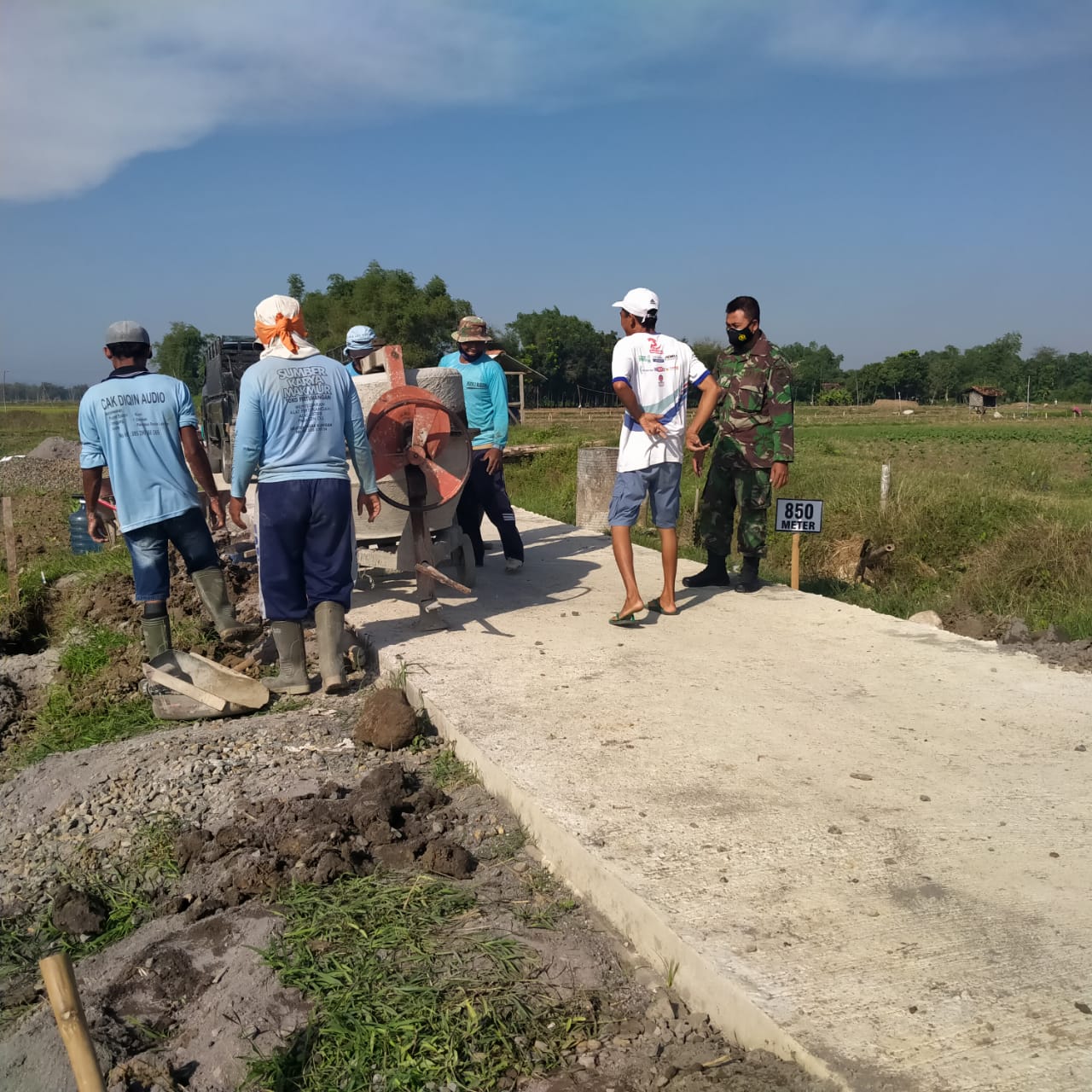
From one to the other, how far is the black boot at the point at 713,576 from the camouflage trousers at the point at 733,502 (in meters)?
0.07

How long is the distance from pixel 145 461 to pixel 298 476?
1.01 meters

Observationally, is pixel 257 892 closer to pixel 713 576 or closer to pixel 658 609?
pixel 658 609

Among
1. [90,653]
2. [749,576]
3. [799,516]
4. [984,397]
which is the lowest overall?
[984,397]

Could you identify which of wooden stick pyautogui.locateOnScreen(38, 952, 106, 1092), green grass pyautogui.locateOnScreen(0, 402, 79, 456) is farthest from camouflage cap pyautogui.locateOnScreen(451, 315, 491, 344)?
green grass pyautogui.locateOnScreen(0, 402, 79, 456)

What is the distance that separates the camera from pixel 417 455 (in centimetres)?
597

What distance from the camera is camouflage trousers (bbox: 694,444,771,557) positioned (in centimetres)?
664

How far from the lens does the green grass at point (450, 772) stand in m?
4.02

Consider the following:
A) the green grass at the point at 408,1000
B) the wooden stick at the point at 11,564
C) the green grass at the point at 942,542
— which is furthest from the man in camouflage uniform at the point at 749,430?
the wooden stick at the point at 11,564

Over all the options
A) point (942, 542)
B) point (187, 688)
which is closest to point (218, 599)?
point (187, 688)

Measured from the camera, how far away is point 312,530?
5.10 meters

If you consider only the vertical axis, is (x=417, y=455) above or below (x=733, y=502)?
above

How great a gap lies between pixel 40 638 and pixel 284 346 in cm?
512

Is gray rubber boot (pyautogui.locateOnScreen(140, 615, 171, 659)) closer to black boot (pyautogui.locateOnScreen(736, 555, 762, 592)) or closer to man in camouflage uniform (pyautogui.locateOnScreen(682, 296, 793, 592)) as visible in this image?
man in camouflage uniform (pyautogui.locateOnScreen(682, 296, 793, 592))


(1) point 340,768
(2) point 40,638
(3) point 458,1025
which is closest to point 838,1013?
(3) point 458,1025
